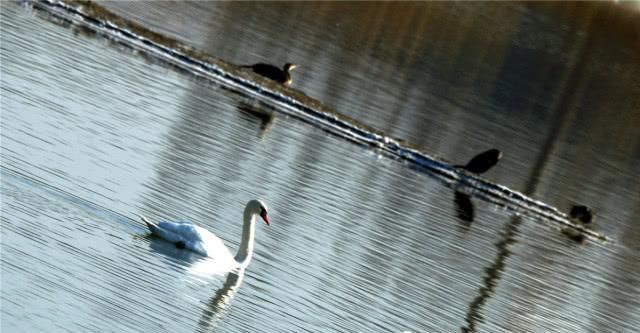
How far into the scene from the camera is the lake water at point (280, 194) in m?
14.0

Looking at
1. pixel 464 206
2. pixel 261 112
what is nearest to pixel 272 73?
pixel 261 112

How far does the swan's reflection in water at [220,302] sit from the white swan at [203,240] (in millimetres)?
186

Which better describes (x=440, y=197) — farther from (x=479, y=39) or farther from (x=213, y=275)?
(x=479, y=39)

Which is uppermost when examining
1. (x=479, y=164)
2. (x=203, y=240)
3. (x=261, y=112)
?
(x=479, y=164)

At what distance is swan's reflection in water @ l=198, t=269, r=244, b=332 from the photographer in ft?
44.0

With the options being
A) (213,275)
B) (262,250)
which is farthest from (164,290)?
(262,250)

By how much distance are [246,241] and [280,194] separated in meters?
3.61

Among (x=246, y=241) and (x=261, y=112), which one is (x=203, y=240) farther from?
(x=261, y=112)

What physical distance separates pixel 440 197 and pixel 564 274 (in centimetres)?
384

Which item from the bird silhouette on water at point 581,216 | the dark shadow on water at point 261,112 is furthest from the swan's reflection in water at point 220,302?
the bird silhouette on water at point 581,216

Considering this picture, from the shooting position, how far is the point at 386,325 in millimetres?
15422

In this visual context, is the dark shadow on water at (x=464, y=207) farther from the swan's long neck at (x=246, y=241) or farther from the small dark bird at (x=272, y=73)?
the swan's long neck at (x=246, y=241)

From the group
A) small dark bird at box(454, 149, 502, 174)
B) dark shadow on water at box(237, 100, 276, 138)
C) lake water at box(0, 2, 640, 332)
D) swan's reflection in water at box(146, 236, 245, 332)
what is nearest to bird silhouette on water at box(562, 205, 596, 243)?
lake water at box(0, 2, 640, 332)

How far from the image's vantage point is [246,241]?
1620cm
